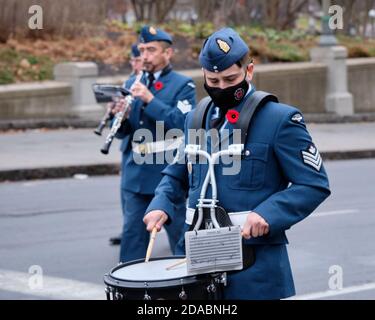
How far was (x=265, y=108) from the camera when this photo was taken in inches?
203

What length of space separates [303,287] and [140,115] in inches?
77.1

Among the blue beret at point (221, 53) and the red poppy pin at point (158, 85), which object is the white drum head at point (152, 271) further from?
the red poppy pin at point (158, 85)

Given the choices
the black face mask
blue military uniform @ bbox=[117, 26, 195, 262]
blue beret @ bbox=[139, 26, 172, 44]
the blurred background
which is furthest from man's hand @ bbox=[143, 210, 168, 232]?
the blurred background

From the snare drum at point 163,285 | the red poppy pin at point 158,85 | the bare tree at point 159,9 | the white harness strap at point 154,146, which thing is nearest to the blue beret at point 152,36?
the red poppy pin at point 158,85

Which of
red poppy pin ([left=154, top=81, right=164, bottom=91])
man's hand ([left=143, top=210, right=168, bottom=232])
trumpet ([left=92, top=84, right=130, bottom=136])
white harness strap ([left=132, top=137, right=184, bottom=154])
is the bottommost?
white harness strap ([left=132, top=137, right=184, bottom=154])

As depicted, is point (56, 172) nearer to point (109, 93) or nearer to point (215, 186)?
point (109, 93)

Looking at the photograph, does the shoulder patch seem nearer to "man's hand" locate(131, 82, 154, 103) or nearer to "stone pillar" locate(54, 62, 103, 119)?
"man's hand" locate(131, 82, 154, 103)

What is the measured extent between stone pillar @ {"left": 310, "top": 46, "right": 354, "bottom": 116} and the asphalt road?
10.1 meters

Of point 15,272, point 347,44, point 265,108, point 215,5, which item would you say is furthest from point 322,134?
point 265,108

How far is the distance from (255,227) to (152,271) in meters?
0.52

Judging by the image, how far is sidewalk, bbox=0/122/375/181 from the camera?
1650 centimetres

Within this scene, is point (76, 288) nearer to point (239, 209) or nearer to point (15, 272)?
point (15, 272)

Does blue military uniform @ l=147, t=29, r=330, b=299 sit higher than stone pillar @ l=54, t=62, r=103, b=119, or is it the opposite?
blue military uniform @ l=147, t=29, r=330, b=299

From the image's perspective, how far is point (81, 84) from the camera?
71.1 feet
